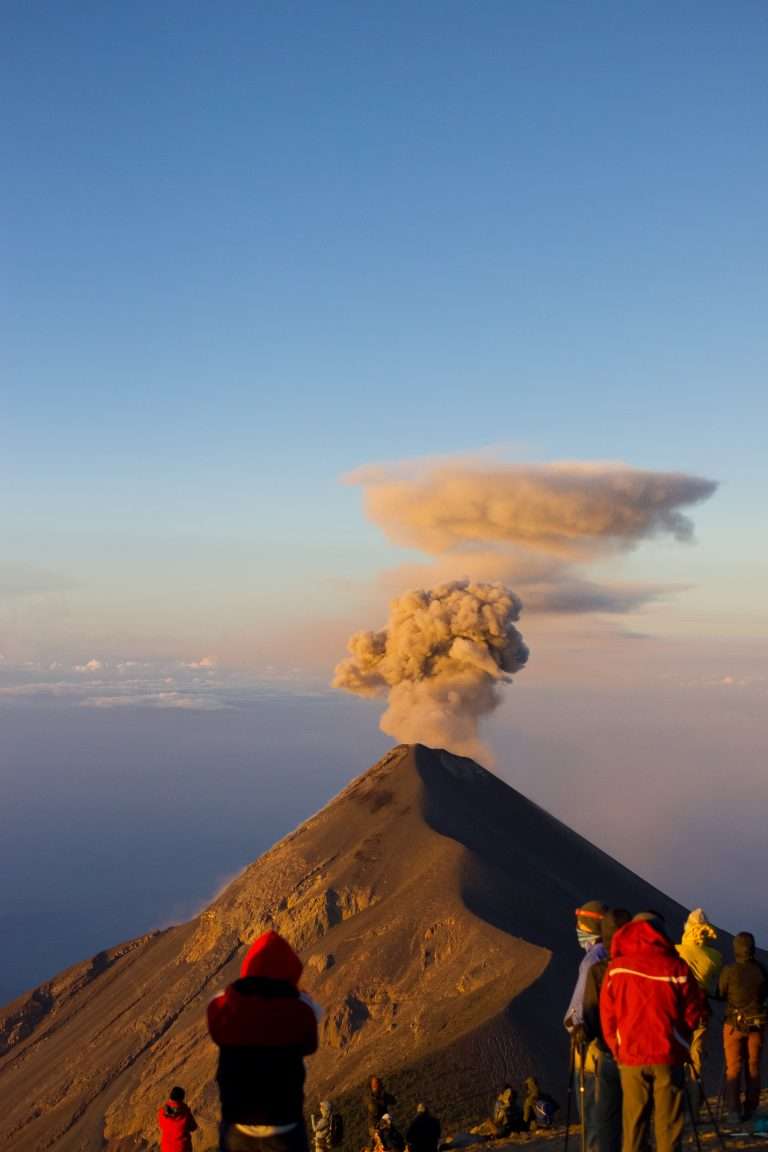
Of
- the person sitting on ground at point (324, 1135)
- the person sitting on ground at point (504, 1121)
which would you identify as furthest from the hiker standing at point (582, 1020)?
the person sitting on ground at point (324, 1135)

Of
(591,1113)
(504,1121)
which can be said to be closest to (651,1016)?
(591,1113)

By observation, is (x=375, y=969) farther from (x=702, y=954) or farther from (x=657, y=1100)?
(x=657, y=1100)

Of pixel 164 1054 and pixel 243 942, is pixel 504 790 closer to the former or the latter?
pixel 243 942

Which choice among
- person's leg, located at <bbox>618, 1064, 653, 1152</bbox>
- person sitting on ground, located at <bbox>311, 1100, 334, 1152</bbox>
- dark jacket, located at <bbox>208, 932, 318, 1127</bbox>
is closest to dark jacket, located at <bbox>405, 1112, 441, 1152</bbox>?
person sitting on ground, located at <bbox>311, 1100, 334, 1152</bbox>

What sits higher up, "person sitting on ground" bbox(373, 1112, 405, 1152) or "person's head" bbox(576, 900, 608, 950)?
"person's head" bbox(576, 900, 608, 950)

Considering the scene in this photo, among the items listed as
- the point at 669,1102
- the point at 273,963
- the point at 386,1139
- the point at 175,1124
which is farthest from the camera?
the point at 386,1139

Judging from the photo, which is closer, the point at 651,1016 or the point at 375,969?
the point at 651,1016

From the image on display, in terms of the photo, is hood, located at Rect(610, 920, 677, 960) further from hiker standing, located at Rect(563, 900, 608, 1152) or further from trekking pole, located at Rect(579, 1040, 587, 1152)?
trekking pole, located at Rect(579, 1040, 587, 1152)
